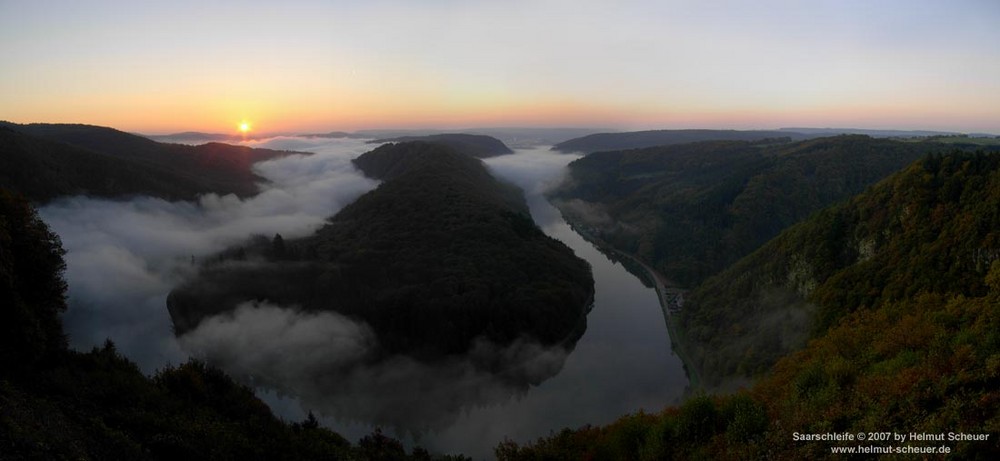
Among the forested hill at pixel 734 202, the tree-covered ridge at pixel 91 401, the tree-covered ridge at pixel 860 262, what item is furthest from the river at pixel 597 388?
the forested hill at pixel 734 202

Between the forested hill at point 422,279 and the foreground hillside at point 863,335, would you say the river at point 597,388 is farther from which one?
the foreground hillside at point 863,335

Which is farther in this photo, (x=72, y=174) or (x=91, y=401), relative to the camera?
(x=72, y=174)

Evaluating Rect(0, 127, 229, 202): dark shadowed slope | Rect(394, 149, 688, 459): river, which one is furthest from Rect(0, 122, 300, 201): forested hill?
Rect(394, 149, 688, 459): river

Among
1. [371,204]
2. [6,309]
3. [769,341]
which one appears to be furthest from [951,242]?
[371,204]

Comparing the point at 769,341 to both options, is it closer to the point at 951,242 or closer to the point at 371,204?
the point at 951,242

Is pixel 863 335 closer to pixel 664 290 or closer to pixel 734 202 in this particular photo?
pixel 664 290

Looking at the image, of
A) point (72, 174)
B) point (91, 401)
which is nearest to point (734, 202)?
point (91, 401)
